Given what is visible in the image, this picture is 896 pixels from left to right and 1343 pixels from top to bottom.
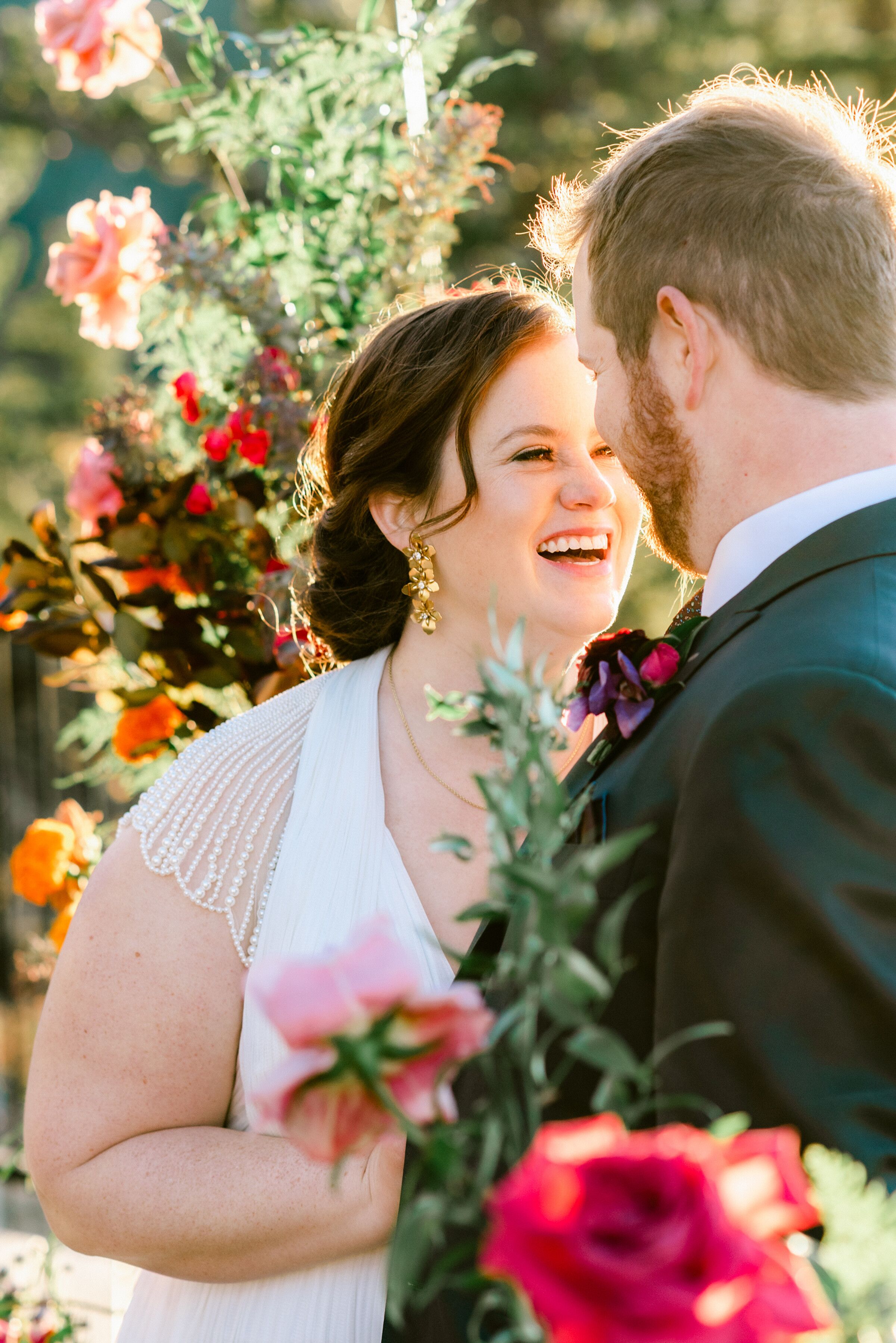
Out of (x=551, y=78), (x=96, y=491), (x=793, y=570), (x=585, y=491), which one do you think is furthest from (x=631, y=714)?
(x=551, y=78)

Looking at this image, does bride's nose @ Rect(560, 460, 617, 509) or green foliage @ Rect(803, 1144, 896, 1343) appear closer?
green foliage @ Rect(803, 1144, 896, 1343)

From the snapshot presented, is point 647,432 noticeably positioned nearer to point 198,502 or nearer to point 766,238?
point 766,238

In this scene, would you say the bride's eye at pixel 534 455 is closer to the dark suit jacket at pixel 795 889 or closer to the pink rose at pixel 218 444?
the pink rose at pixel 218 444

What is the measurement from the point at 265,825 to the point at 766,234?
1163mm

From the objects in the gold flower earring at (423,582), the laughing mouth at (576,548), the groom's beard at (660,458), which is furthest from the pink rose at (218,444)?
the groom's beard at (660,458)

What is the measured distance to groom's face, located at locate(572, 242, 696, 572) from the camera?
4.89ft

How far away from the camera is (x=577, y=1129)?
0.55 meters

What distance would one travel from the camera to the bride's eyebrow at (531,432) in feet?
Result: 6.84

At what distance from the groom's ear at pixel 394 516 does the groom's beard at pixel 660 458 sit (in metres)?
0.72

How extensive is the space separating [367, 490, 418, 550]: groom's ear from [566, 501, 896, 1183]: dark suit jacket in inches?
45.9

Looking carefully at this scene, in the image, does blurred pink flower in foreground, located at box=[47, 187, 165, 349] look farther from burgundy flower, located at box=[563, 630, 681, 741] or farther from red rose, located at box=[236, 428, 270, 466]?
burgundy flower, located at box=[563, 630, 681, 741]

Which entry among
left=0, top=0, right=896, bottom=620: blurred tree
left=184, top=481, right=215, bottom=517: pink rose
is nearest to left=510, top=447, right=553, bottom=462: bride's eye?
left=184, top=481, right=215, bottom=517: pink rose

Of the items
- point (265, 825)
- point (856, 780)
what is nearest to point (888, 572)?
point (856, 780)

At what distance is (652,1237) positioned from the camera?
49cm
